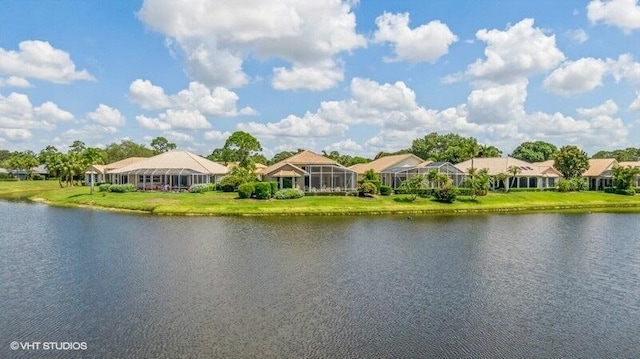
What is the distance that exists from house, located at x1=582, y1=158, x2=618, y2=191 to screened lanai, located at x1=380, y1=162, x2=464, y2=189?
27.7 meters

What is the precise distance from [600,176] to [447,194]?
126 ft

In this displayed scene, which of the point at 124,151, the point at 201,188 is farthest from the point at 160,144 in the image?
the point at 201,188

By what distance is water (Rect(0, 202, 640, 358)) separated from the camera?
15.9 metres

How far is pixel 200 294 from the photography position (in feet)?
68.9

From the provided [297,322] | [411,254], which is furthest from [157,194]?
[297,322]

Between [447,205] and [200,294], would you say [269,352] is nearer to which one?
[200,294]

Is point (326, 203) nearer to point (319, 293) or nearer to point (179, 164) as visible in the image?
point (179, 164)

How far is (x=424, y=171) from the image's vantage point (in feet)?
237

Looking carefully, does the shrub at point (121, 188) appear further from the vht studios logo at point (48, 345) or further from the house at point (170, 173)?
the vht studios logo at point (48, 345)

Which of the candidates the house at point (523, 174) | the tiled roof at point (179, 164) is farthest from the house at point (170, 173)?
the house at point (523, 174)

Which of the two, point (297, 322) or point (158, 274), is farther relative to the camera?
point (158, 274)

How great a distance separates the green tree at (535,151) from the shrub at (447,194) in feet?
205

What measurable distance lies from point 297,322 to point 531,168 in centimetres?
7256

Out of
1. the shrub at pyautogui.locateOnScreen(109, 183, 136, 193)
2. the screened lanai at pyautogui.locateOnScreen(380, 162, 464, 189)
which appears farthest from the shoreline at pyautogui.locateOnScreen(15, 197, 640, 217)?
the screened lanai at pyautogui.locateOnScreen(380, 162, 464, 189)
